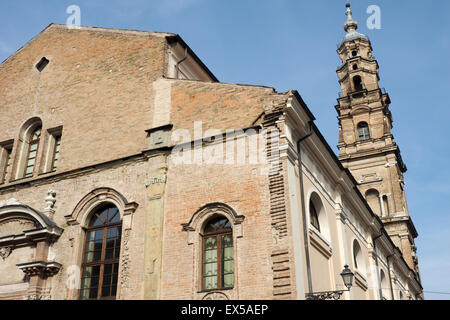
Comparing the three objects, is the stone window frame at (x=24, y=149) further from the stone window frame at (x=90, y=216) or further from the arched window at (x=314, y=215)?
the arched window at (x=314, y=215)

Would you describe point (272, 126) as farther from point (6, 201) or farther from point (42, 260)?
point (6, 201)

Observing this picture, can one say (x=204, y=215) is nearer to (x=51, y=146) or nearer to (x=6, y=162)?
(x=51, y=146)

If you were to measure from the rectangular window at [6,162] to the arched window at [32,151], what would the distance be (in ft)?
2.00

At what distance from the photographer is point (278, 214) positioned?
12156mm

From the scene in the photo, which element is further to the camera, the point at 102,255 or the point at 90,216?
the point at 90,216

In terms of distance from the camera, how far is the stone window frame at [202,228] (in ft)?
39.9

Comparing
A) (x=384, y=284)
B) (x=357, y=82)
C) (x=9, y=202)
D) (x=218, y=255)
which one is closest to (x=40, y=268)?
(x=9, y=202)

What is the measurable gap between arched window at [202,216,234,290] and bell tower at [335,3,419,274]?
72.6 ft

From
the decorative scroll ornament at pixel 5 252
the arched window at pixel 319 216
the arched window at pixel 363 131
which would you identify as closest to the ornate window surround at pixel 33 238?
the decorative scroll ornament at pixel 5 252

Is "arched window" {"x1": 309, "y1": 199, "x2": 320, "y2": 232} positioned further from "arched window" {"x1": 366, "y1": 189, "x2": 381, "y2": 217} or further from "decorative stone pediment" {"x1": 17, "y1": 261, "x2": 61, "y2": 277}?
"arched window" {"x1": 366, "y1": 189, "x2": 381, "y2": 217}

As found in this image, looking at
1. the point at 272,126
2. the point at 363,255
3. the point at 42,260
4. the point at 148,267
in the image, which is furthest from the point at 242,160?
the point at 363,255

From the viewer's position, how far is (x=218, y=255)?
41.5 feet

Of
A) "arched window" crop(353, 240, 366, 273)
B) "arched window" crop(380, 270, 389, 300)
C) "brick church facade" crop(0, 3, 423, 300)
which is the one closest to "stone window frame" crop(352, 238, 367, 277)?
"arched window" crop(353, 240, 366, 273)

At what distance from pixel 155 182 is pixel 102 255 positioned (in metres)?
2.51
